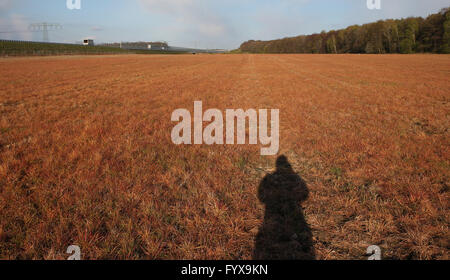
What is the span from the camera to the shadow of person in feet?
8.58

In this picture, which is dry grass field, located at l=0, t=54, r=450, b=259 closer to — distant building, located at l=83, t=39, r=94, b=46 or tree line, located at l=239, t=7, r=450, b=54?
tree line, located at l=239, t=7, r=450, b=54

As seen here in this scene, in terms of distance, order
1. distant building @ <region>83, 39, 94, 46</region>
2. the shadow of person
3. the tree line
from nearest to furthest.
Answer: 1. the shadow of person
2. the tree line
3. distant building @ <region>83, 39, 94, 46</region>

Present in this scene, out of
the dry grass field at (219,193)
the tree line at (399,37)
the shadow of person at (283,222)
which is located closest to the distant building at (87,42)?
the tree line at (399,37)

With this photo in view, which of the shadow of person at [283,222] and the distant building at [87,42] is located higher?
the distant building at [87,42]

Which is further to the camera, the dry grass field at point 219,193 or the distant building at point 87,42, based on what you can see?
the distant building at point 87,42

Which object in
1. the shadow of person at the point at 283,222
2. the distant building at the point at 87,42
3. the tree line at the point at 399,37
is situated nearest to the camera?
the shadow of person at the point at 283,222


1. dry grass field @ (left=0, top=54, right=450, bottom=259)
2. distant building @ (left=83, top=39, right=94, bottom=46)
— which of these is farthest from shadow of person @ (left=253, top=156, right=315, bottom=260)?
distant building @ (left=83, top=39, right=94, bottom=46)

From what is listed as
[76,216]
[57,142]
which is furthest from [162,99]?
[76,216]

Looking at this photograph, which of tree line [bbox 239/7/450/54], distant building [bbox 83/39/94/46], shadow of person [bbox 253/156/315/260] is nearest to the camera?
shadow of person [bbox 253/156/315/260]

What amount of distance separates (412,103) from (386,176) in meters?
9.13

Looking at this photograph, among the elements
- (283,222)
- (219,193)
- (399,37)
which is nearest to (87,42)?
(399,37)

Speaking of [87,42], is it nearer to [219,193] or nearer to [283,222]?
[219,193]

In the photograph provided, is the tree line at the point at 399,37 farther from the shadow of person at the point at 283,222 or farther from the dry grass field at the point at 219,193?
the shadow of person at the point at 283,222

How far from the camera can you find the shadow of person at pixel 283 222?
8.58ft
